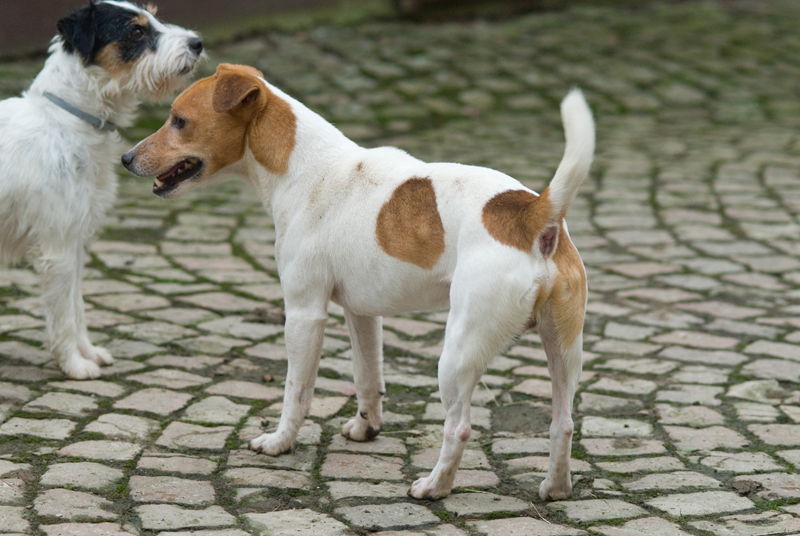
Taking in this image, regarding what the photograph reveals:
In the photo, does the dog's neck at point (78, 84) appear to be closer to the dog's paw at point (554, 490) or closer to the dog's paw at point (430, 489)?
the dog's paw at point (430, 489)

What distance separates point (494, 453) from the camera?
13.1 ft

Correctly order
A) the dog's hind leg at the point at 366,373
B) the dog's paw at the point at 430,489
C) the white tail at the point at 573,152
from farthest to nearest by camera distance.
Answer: the dog's hind leg at the point at 366,373, the dog's paw at the point at 430,489, the white tail at the point at 573,152

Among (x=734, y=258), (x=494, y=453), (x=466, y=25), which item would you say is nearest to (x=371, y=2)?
(x=466, y=25)

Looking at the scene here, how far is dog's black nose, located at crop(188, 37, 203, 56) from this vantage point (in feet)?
15.5

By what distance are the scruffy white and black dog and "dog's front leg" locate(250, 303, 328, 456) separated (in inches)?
51.8

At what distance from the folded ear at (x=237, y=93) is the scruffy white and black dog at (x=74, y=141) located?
42.0 inches

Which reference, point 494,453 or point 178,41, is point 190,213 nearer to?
point 178,41

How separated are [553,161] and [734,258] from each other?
264cm

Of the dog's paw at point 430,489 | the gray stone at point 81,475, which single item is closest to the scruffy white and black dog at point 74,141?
the gray stone at point 81,475

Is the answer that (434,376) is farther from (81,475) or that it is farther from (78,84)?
(78,84)

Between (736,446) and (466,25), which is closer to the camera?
(736,446)

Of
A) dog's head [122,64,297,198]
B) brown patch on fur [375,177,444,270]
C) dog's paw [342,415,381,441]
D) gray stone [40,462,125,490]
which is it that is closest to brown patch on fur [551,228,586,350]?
brown patch on fur [375,177,444,270]

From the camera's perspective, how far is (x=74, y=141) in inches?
179

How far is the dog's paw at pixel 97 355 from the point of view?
4758 mm
